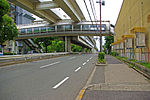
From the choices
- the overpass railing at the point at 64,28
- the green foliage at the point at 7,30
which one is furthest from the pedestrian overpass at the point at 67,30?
the green foliage at the point at 7,30

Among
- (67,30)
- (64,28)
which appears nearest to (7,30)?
(64,28)

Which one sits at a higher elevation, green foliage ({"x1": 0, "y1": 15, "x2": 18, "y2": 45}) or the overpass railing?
the overpass railing

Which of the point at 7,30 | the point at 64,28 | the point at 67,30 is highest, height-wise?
the point at 64,28

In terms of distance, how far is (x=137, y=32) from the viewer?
11656 mm

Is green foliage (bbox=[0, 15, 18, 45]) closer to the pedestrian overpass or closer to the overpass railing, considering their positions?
the pedestrian overpass

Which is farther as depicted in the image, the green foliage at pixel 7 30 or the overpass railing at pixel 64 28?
the overpass railing at pixel 64 28

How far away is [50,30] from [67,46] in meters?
8.29

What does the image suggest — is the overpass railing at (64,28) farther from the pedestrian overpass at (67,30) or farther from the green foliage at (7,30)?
the green foliage at (7,30)

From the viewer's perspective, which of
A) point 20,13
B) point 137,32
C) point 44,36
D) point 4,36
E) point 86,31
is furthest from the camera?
point 20,13

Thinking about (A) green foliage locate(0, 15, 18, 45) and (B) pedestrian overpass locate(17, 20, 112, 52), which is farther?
(B) pedestrian overpass locate(17, 20, 112, 52)

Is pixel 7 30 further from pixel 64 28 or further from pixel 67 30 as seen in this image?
pixel 67 30

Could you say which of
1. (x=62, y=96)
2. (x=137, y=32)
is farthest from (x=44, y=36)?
(x=62, y=96)

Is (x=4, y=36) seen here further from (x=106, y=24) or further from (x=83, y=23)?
(x=106, y=24)

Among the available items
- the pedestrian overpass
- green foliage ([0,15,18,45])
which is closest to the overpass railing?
the pedestrian overpass
